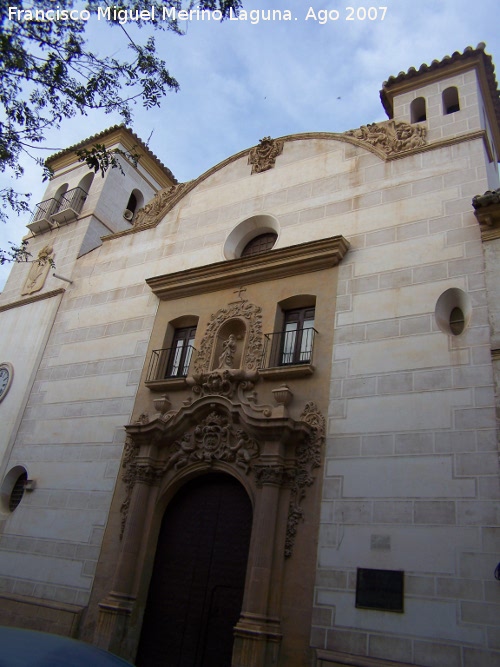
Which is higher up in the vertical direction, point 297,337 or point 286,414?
point 297,337

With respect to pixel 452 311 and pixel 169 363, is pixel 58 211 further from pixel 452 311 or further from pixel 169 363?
pixel 452 311

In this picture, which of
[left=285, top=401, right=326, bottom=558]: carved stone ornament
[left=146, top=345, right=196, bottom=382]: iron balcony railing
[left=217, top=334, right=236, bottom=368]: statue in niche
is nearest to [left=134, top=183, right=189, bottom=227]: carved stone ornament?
[left=146, top=345, right=196, bottom=382]: iron balcony railing

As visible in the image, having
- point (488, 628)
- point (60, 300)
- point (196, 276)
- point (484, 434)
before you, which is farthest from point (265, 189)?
point (488, 628)

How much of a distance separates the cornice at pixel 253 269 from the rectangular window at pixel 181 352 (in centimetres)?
88

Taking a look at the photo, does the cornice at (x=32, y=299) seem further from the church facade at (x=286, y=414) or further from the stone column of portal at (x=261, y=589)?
the stone column of portal at (x=261, y=589)

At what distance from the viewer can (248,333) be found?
11164mm

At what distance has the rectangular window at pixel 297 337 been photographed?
413 inches

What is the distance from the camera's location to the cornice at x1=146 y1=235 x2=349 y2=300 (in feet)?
35.9

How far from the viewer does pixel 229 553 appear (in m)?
9.49

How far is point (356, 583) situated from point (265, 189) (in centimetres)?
874

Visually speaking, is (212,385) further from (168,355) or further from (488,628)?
(488,628)

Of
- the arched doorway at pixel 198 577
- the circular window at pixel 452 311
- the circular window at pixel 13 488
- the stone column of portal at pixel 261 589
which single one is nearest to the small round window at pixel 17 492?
the circular window at pixel 13 488

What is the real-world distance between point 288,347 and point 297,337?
26cm

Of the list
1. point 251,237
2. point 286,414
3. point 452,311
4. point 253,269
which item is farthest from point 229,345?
point 452,311
